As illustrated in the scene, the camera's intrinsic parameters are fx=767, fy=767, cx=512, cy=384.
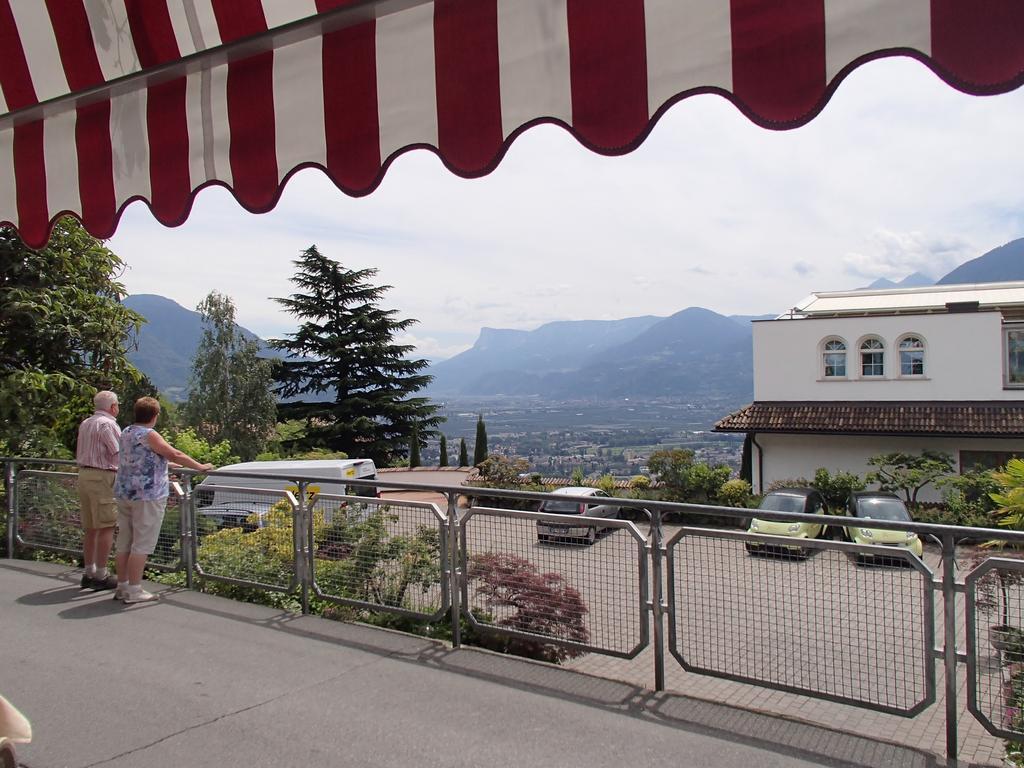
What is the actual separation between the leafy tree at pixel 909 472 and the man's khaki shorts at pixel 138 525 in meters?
28.9

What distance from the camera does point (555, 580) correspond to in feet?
16.7

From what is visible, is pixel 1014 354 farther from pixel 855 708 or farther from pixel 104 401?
pixel 104 401

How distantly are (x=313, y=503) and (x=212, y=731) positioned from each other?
2500 mm

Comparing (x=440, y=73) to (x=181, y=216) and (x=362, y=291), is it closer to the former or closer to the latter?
(x=181, y=216)

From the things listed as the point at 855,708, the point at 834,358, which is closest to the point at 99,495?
the point at 855,708

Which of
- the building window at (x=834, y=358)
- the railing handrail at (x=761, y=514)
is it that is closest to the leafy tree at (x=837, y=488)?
the building window at (x=834, y=358)

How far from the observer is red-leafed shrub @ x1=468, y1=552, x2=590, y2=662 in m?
5.04

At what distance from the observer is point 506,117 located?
8.24ft

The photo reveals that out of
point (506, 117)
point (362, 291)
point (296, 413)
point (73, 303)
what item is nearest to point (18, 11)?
point (506, 117)

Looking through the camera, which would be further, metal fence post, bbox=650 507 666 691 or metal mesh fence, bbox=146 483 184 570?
metal mesh fence, bbox=146 483 184 570

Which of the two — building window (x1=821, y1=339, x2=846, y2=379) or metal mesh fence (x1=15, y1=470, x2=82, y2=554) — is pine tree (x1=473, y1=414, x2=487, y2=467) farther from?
metal mesh fence (x1=15, y1=470, x2=82, y2=554)

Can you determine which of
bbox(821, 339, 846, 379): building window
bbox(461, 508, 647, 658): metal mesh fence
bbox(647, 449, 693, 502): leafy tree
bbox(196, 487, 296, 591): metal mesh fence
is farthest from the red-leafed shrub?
bbox(821, 339, 846, 379): building window

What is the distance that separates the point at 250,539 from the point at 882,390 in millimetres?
32444

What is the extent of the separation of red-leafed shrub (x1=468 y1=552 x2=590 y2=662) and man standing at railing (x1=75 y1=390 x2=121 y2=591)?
3.39m
